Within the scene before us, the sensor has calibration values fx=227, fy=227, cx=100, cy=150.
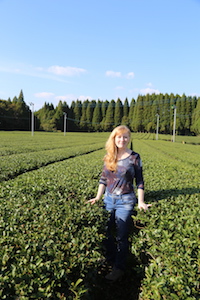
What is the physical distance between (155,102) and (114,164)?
348 feet

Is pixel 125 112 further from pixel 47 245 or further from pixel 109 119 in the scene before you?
pixel 47 245

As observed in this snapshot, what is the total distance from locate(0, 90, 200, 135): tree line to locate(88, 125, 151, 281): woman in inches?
3285

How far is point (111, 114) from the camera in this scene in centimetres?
11050

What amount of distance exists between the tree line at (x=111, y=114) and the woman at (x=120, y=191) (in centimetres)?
8343

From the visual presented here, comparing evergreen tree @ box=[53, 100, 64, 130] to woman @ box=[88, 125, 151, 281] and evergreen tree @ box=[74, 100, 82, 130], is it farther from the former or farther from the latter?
woman @ box=[88, 125, 151, 281]

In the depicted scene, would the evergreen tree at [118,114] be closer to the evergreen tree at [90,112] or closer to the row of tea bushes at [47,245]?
the evergreen tree at [90,112]

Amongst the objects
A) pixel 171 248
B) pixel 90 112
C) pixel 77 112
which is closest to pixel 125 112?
pixel 90 112

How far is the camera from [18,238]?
9.55ft

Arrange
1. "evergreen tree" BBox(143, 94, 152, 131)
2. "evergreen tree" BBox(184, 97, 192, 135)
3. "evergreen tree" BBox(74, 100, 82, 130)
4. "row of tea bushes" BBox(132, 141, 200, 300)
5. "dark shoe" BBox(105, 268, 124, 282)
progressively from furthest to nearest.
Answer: "evergreen tree" BBox(74, 100, 82, 130)
"evergreen tree" BBox(143, 94, 152, 131)
"evergreen tree" BBox(184, 97, 192, 135)
"dark shoe" BBox(105, 268, 124, 282)
"row of tea bushes" BBox(132, 141, 200, 300)

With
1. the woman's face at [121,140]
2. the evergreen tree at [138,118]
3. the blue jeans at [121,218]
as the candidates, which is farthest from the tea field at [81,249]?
the evergreen tree at [138,118]

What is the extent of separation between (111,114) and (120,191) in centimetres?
10831

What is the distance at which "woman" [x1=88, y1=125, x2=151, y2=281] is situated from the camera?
3.74m

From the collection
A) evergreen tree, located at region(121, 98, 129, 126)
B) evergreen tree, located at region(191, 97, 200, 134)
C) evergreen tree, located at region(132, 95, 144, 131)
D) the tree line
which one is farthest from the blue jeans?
evergreen tree, located at region(121, 98, 129, 126)

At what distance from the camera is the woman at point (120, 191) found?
3742mm
